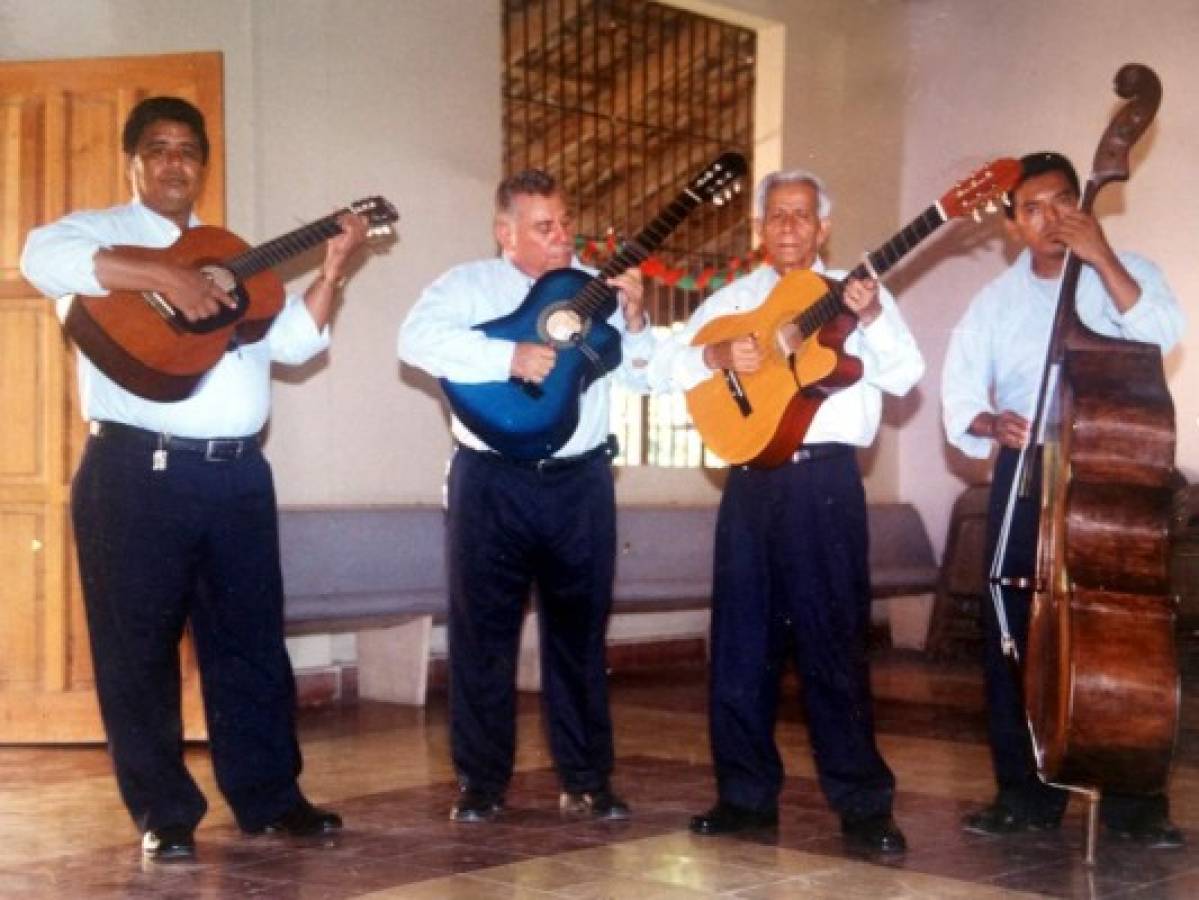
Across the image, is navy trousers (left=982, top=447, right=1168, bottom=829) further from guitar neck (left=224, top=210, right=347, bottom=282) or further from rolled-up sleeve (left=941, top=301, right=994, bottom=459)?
guitar neck (left=224, top=210, right=347, bottom=282)

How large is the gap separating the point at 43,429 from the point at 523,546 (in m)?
2.14

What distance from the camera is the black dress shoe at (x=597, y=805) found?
4.47 metres

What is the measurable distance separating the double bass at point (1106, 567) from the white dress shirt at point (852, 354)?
1.29ft

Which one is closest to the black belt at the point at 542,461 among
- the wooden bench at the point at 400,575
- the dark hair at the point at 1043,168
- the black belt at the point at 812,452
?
the black belt at the point at 812,452

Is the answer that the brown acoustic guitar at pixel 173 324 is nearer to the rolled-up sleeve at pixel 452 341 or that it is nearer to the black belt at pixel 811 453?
the rolled-up sleeve at pixel 452 341

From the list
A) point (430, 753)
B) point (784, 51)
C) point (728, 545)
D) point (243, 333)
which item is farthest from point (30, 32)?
point (784, 51)

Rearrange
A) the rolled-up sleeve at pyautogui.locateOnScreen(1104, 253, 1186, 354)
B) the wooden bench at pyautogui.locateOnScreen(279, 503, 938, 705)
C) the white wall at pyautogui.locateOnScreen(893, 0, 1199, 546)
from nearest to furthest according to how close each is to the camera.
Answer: the rolled-up sleeve at pyautogui.locateOnScreen(1104, 253, 1186, 354), the wooden bench at pyautogui.locateOnScreen(279, 503, 938, 705), the white wall at pyautogui.locateOnScreen(893, 0, 1199, 546)

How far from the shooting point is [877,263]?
12.7 feet

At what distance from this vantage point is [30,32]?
591cm

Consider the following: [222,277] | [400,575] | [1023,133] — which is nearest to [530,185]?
[222,277]

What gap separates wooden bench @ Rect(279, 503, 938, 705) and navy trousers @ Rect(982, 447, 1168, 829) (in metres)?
2.38

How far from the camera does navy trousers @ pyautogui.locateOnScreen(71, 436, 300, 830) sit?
403 cm

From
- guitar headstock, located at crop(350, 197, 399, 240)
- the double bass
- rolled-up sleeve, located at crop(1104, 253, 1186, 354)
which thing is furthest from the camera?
guitar headstock, located at crop(350, 197, 399, 240)

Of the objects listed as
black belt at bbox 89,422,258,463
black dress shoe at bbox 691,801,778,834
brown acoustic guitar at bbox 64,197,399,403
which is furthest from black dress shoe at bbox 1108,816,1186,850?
brown acoustic guitar at bbox 64,197,399,403
